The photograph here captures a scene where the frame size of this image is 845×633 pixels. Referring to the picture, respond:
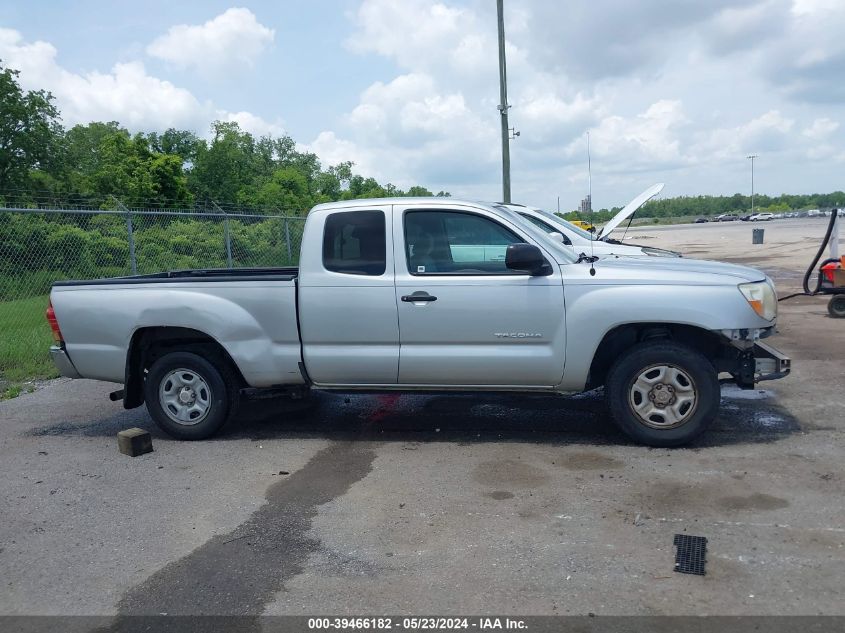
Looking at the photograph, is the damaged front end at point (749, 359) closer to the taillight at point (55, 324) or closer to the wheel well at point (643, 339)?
the wheel well at point (643, 339)

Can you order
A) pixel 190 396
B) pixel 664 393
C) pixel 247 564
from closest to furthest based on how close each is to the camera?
pixel 247 564, pixel 664 393, pixel 190 396

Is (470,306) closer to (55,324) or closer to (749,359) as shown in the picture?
(749,359)

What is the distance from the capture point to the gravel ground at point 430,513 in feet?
11.7

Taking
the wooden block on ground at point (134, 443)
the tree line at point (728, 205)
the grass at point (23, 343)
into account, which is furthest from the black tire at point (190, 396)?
the tree line at point (728, 205)

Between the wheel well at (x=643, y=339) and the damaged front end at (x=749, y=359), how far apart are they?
11 centimetres

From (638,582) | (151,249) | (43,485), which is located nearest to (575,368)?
(638,582)

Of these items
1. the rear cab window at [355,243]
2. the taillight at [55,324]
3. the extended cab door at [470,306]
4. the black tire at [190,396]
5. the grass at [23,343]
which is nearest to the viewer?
the extended cab door at [470,306]

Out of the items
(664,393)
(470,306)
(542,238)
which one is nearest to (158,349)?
(470,306)

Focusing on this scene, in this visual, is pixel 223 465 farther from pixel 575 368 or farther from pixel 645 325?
pixel 645 325

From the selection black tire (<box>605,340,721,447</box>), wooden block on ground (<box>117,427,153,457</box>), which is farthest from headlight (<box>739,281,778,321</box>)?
wooden block on ground (<box>117,427,153,457</box>)

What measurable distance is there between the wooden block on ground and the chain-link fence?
3.84 m

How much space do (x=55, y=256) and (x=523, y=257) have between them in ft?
26.1

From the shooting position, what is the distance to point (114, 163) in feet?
123

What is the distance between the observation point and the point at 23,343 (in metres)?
9.93
